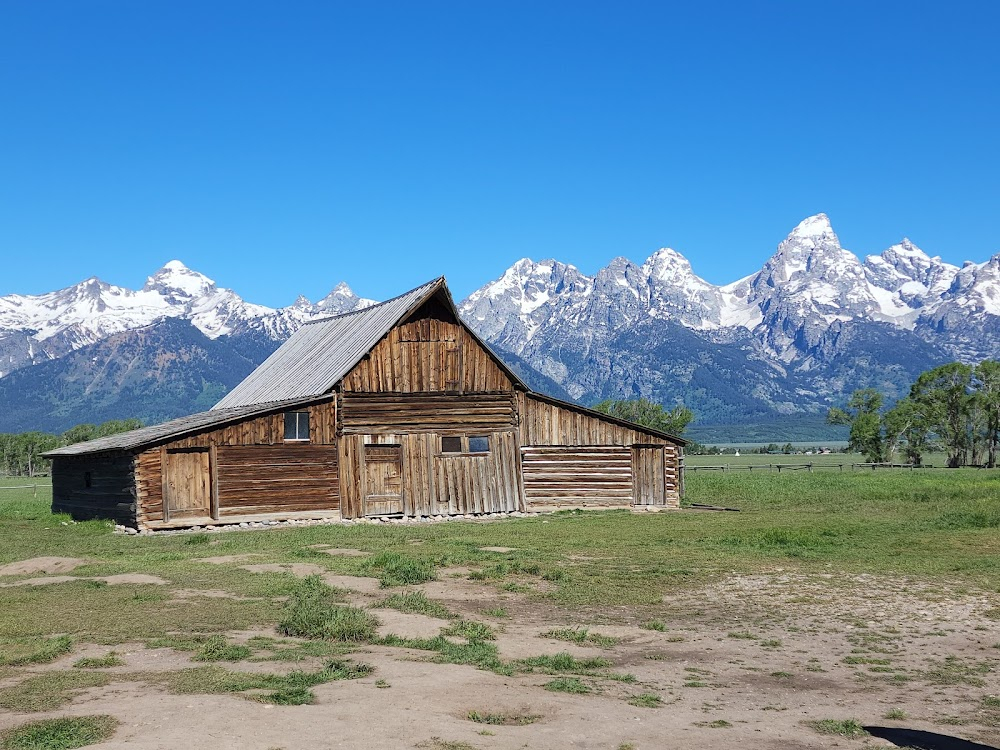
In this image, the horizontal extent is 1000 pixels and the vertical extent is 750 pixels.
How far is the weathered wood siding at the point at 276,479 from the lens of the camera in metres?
37.2

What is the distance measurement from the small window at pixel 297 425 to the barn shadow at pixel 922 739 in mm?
30316

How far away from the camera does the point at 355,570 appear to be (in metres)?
22.7

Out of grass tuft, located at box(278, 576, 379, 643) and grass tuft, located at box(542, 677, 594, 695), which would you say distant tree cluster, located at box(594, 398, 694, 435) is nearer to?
grass tuft, located at box(278, 576, 379, 643)

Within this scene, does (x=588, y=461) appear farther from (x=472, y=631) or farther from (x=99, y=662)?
(x=99, y=662)

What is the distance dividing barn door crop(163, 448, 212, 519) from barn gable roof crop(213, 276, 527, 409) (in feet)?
17.3

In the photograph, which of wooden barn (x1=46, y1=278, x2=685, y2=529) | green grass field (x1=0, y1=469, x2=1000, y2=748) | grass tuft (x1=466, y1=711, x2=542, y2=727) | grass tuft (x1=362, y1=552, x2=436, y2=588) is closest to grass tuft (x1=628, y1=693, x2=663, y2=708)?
green grass field (x1=0, y1=469, x2=1000, y2=748)

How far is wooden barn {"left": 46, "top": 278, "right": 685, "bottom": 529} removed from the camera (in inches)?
1449

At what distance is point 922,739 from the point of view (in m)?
10.4

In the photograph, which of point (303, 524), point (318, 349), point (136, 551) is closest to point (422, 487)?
point (303, 524)

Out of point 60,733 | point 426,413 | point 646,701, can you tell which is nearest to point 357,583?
point 646,701

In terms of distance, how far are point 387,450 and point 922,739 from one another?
31262 millimetres

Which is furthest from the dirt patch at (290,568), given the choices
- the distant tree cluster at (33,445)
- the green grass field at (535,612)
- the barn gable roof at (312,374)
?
the distant tree cluster at (33,445)

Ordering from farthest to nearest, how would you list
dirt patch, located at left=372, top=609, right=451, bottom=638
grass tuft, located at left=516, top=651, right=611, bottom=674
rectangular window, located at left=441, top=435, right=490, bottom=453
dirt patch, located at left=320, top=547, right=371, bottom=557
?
rectangular window, located at left=441, top=435, right=490, bottom=453, dirt patch, located at left=320, top=547, right=371, bottom=557, dirt patch, located at left=372, top=609, right=451, bottom=638, grass tuft, located at left=516, top=651, right=611, bottom=674

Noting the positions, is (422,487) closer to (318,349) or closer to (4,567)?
(318,349)
